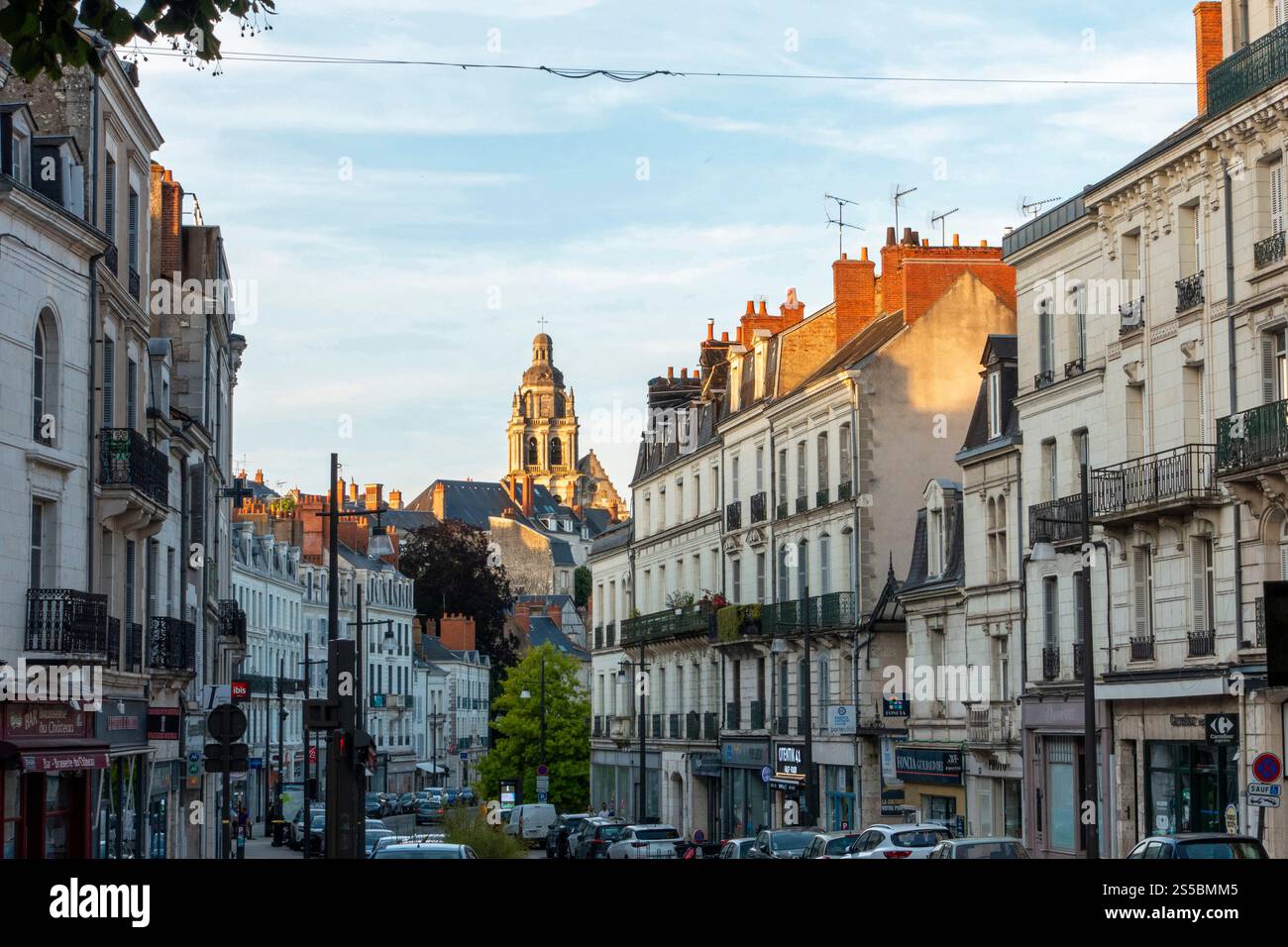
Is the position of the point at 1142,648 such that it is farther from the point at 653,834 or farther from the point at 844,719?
the point at 844,719

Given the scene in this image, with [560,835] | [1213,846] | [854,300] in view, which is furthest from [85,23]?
[854,300]

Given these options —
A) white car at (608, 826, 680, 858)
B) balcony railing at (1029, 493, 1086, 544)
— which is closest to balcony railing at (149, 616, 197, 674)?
white car at (608, 826, 680, 858)

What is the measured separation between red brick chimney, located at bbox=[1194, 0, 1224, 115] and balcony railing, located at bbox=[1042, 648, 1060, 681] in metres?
11.0

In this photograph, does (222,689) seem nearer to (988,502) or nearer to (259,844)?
(988,502)

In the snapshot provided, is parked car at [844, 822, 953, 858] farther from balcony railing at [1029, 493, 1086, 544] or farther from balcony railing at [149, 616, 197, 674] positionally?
balcony railing at [149, 616, 197, 674]

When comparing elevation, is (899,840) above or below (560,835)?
above

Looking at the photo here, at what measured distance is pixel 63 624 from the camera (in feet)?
83.7

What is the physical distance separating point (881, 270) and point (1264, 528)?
1060 inches

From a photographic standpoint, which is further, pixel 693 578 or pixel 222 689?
pixel 693 578

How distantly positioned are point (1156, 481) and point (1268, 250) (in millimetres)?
4851

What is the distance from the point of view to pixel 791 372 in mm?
58500

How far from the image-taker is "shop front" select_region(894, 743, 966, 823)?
43.1 m

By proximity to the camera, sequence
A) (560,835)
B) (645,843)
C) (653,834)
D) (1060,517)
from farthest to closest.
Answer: (560,835) < (653,834) < (645,843) < (1060,517)
